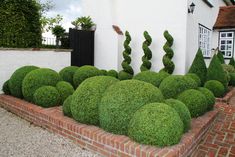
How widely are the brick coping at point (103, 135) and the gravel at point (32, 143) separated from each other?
0.42 feet

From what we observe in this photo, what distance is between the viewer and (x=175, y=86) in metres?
5.28

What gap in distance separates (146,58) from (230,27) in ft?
19.8

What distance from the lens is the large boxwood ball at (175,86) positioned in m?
5.26

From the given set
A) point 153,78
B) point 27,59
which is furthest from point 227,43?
point 27,59

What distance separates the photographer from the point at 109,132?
3.87 meters

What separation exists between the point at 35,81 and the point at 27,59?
2.68 m

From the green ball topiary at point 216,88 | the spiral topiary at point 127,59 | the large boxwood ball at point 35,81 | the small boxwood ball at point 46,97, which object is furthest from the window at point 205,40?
the small boxwood ball at point 46,97

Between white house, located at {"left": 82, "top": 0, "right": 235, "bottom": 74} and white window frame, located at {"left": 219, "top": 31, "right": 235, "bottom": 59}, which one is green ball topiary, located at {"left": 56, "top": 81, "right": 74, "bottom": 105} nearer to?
white house, located at {"left": 82, "top": 0, "right": 235, "bottom": 74}

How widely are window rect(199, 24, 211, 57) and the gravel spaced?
9.29 m

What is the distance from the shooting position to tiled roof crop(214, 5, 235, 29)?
1301 centimetres

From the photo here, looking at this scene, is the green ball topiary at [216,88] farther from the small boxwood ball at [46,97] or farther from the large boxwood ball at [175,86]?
the small boxwood ball at [46,97]

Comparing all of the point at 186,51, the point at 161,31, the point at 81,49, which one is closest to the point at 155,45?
the point at 161,31

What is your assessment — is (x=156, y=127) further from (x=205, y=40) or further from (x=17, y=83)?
(x=205, y=40)

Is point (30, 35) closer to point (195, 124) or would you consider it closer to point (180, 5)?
point (180, 5)
